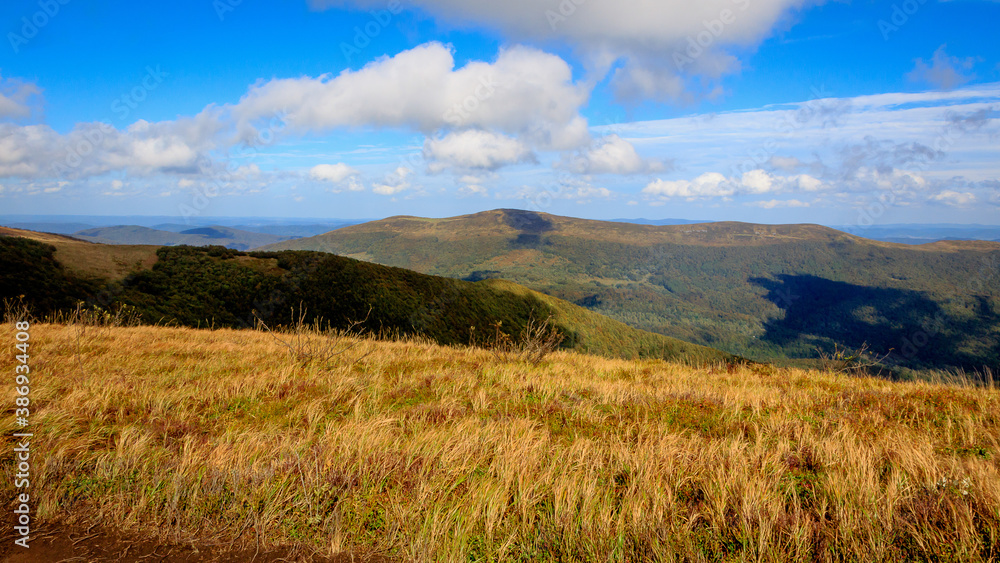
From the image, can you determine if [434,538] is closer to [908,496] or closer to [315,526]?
[315,526]

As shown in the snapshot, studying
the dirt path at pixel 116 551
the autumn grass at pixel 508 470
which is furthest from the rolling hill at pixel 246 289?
the dirt path at pixel 116 551

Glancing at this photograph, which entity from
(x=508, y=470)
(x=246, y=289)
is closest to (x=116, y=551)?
(x=508, y=470)

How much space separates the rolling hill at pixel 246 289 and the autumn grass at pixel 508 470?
7369 mm

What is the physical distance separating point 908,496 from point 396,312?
1868 inches

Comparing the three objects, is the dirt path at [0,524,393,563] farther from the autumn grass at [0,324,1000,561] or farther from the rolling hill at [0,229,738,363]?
the rolling hill at [0,229,738,363]

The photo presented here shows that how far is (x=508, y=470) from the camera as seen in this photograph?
123 inches

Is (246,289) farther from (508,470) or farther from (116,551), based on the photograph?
(508,470)

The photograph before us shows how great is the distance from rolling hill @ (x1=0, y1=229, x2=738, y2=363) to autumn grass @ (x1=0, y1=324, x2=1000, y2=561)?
737 centimetres

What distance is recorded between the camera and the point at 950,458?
3.69 meters

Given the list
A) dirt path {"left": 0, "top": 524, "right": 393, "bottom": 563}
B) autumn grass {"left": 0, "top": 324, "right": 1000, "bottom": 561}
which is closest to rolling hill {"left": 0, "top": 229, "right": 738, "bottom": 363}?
autumn grass {"left": 0, "top": 324, "right": 1000, "bottom": 561}

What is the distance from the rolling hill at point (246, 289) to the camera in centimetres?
2912

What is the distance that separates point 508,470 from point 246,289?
142ft

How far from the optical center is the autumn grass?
249 cm

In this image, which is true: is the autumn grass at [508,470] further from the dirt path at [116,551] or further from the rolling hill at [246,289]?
the rolling hill at [246,289]
